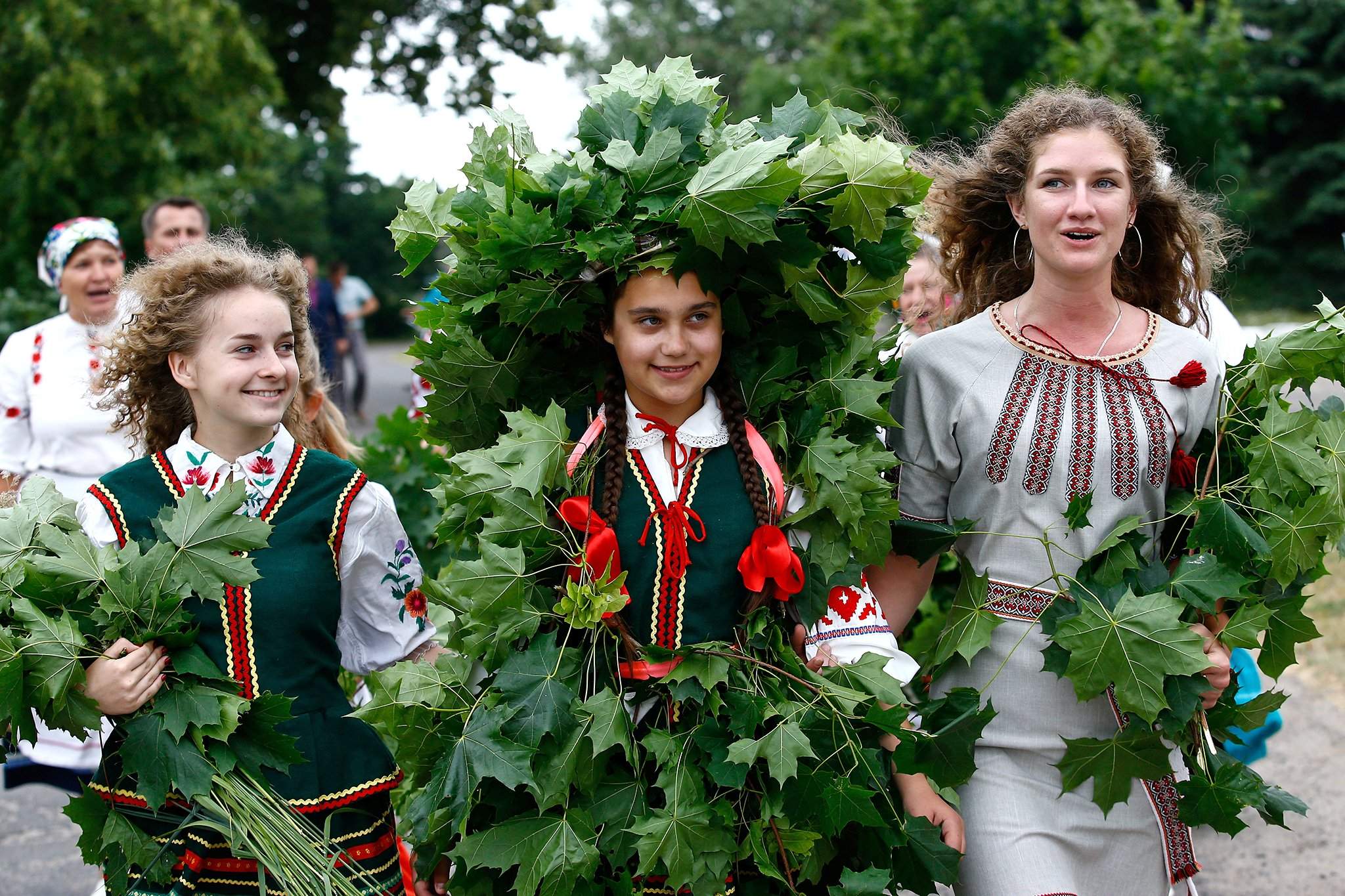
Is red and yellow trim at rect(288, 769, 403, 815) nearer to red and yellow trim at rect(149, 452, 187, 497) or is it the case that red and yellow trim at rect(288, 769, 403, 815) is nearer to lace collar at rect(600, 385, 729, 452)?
red and yellow trim at rect(149, 452, 187, 497)

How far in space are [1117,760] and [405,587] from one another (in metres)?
1.77

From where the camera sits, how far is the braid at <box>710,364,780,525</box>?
301 cm

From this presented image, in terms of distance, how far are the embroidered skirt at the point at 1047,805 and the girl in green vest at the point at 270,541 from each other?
1.39 m

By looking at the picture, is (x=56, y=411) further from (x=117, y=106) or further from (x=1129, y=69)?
(x=1129, y=69)

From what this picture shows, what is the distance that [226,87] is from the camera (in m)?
16.5

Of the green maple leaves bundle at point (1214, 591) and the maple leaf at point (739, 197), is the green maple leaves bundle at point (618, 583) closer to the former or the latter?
the maple leaf at point (739, 197)

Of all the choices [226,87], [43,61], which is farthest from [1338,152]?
[43,61]

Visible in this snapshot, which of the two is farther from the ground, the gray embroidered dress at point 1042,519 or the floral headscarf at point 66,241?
the floral headscarf at point 66,241

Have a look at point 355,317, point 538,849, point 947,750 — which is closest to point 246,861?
point 538,849

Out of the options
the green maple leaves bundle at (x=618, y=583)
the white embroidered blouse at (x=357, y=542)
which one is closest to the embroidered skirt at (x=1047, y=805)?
the green maple leaves bundle at (x=618, y=583)

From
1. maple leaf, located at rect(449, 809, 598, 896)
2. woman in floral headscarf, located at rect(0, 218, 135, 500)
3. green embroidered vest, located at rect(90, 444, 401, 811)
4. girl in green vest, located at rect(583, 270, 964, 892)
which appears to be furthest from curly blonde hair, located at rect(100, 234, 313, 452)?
woman in floral headscarf, located at rect(0, 218, 135, 500)

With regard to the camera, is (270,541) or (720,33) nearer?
(270,541)

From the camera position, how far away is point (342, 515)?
321 centimetres

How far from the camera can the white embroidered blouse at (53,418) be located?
504 cm
